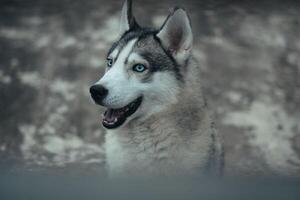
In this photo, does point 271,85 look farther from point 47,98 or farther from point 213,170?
point 213,170

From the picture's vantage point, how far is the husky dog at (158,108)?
77.0 inches

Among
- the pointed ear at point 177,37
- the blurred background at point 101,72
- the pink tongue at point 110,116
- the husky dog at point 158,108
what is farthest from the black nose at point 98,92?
the blurred background at point 101,72

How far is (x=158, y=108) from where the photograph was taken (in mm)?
2045

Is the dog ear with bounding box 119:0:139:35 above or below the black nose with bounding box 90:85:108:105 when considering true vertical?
above

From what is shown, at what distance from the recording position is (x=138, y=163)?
1982 millimetres

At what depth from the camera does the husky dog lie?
196cm

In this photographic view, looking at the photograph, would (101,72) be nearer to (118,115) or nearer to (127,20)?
(127,20)

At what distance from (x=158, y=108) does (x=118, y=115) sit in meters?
0.16

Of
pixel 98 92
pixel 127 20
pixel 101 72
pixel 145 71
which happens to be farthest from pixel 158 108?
pixel 101 72

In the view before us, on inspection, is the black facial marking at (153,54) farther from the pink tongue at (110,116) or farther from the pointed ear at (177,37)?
the pink tongue at (110,116)

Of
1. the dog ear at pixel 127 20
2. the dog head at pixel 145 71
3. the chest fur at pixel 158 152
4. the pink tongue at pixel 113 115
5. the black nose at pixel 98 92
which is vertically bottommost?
the chest fur at pixel 158 152

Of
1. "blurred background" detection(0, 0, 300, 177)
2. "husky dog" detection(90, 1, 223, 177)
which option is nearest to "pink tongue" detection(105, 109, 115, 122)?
"husky dog" detection(90, 1, 223, 177)

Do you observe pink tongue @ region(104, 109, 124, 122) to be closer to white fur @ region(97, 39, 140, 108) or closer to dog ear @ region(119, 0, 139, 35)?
white fur @ region(97, 39, 140, 108)

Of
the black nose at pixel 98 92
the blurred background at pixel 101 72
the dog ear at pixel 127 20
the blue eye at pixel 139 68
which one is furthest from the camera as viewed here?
the blurred background at pixel 101 72
